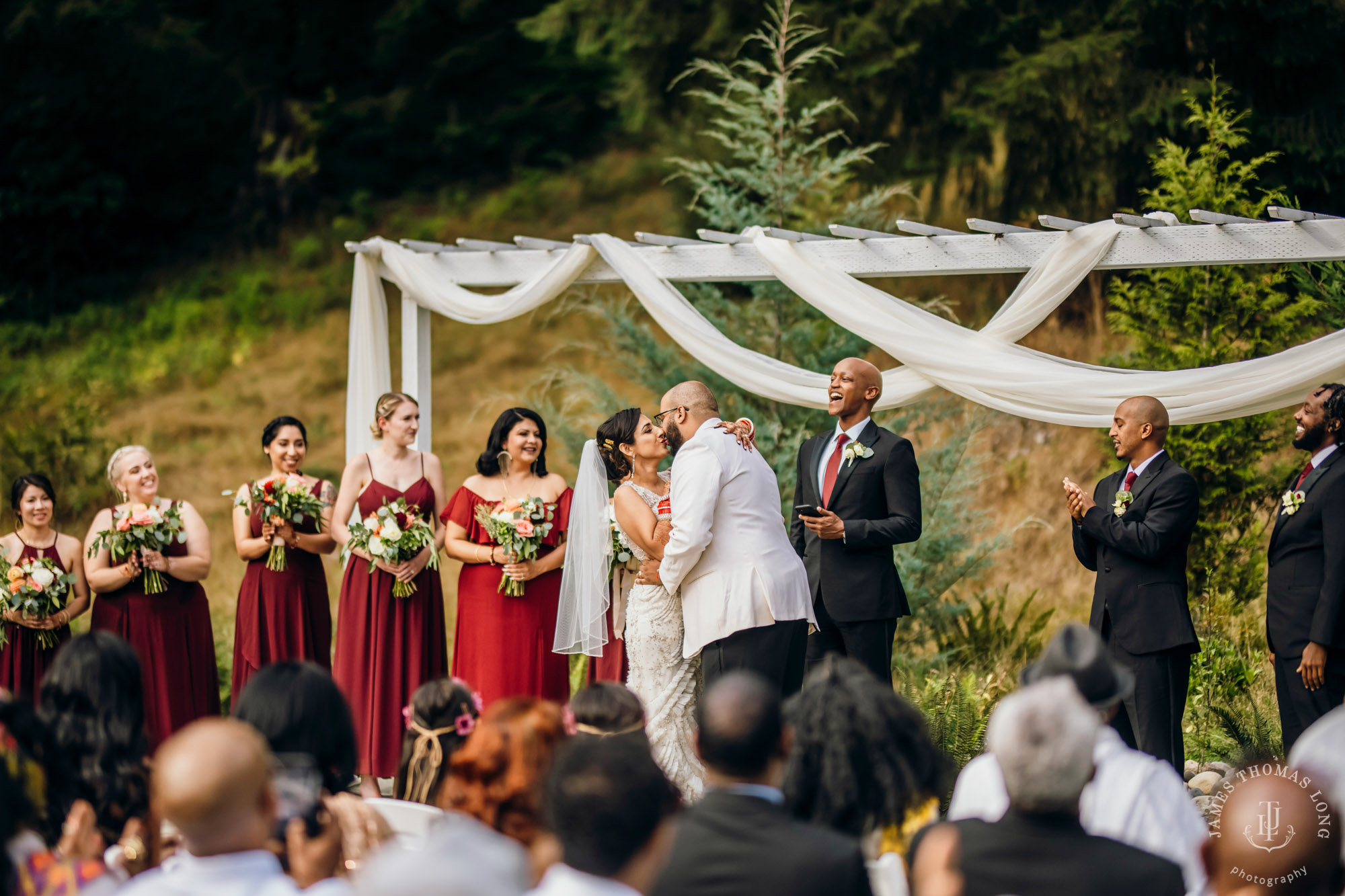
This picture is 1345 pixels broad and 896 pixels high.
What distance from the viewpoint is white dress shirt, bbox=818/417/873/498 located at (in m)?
5.98

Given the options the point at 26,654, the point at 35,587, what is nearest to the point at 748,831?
the point at 35,587

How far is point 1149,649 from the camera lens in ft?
17.5

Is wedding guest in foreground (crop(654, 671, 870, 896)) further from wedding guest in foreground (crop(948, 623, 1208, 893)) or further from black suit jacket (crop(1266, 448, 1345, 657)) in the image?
black suit jacket (crop(1266, 448, 1345, 657))

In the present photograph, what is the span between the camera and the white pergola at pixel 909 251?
6156 millimetres

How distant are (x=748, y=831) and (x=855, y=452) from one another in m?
3.48

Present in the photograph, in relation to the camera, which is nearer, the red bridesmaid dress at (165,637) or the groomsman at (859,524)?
the groomsman at (859,524)

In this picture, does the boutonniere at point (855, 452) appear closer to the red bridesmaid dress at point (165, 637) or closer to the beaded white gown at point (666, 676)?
the beaded white gown at point (666, 676)

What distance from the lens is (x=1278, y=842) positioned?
2.35 m

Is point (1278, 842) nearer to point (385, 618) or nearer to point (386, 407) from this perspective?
point (385, 618)

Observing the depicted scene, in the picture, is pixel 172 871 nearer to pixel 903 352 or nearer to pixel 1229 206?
pixel 903 352

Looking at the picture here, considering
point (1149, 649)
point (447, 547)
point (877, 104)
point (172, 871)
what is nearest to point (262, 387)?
point (877, 104)

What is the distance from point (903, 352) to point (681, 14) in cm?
1028

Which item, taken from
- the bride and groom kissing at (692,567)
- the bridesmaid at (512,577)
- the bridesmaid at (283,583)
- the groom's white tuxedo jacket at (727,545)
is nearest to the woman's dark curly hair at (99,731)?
the bride and groom kissing at (692,567)

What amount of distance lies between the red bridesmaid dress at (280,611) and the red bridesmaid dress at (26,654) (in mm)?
909
